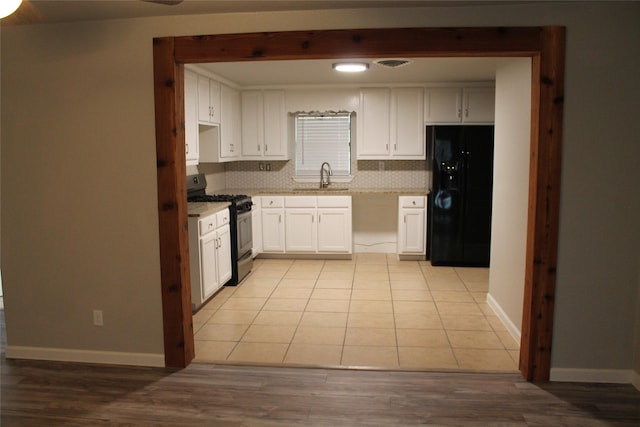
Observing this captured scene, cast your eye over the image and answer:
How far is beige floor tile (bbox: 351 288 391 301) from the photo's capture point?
4980mm

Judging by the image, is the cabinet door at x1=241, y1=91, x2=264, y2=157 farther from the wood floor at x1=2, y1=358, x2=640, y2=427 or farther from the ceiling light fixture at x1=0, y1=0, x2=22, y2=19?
the ceiling light fixture at x1=0, y1=0, x2=22, y2=19

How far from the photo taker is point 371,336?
3941 mm

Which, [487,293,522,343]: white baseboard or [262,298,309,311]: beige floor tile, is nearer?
[487,293,522,343]: white baseboard

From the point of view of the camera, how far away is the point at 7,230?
3.46 meters

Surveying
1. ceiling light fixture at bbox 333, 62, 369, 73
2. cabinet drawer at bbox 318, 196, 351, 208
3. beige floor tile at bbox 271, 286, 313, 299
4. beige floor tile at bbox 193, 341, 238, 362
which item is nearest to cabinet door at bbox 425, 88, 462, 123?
cabinet drawer at bbox 318, 196, 351, 208

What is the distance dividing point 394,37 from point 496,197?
2.05 metres

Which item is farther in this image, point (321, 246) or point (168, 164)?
point (321, 246)

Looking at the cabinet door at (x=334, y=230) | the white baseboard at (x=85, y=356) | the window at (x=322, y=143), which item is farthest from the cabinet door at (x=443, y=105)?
the white baseboard at (x=85, y=356)

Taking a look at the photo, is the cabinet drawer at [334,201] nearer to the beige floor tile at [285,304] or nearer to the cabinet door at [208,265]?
the beige floor tile at [285,304]

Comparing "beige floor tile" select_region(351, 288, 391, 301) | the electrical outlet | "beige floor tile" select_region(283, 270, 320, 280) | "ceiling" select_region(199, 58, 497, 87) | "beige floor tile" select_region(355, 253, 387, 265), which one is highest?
"ceiling" select_region(199, 58, 497, 87)

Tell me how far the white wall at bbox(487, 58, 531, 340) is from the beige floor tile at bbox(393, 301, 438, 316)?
21.5 inches

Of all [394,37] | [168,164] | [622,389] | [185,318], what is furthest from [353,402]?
[394,37]

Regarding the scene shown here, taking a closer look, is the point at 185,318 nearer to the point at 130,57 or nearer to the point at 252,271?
the point at 130,57

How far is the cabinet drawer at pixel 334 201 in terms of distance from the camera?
651 centimetres
